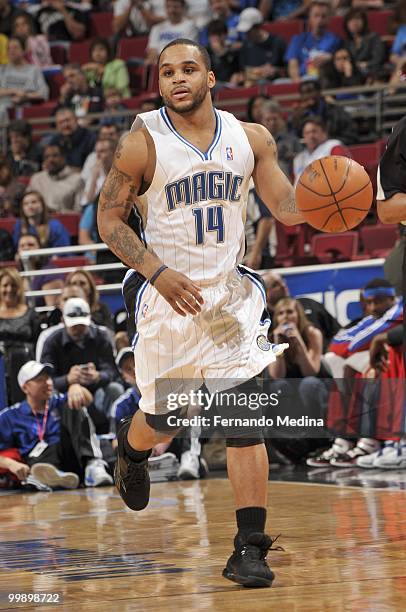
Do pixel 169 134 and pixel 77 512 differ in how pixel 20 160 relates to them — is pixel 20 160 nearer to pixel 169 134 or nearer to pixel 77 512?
pixel 77 512

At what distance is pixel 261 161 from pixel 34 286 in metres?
7.43

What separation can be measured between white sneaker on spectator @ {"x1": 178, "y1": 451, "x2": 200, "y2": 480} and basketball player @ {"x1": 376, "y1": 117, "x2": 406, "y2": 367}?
440 cm

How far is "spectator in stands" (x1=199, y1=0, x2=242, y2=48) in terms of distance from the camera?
1588 centimetres

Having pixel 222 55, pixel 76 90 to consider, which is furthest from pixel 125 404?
pixel 76 90

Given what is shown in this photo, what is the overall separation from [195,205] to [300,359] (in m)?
4.94

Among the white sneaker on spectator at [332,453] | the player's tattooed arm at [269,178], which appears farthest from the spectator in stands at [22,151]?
the player's tattooed arm at [269,178]

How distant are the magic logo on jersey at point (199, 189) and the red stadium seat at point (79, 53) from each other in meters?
13.2

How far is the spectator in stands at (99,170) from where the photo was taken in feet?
43.8

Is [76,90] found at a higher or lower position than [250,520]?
higher

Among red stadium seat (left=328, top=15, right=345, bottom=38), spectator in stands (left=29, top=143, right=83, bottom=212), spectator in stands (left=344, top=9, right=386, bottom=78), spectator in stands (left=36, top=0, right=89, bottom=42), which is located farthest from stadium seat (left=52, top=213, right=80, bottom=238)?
spectator in stands (left=36, top=0, right=89, bottom=42)

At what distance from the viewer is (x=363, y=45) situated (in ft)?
46.6

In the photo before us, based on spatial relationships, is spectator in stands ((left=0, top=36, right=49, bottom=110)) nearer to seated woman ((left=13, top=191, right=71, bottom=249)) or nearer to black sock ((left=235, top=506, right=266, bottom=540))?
seated woman ((left=13, top=191, right=71, bottom=249))

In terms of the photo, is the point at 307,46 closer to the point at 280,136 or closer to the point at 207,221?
the point at 280,136

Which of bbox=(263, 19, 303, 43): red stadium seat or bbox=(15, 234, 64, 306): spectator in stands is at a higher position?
bbox=(263, 19, 303, 43): red stadium seat
